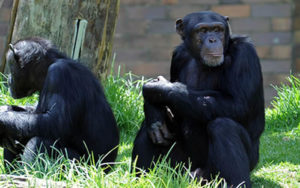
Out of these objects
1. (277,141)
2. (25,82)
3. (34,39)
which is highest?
(34,39)

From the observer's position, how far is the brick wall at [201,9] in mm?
11586

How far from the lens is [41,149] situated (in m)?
5.75

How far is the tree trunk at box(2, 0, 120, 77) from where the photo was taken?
7613 millimetres

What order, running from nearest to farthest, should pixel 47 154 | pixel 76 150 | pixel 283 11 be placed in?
pixel 47 154 → pixel 76 150 → pixel 283 11

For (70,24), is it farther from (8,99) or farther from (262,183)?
(262,183)

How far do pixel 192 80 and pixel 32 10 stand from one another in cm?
245

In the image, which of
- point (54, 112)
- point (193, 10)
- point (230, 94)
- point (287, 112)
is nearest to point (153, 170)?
point (230, 94)

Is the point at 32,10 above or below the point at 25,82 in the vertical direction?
above

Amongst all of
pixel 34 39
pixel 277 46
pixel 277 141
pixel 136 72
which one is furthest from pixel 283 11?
pixel 34 39

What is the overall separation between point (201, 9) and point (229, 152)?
650cm

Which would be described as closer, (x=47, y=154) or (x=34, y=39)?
(x=47, y=154)

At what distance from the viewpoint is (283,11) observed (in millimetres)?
11586

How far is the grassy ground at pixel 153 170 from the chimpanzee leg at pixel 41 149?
74 millimetres

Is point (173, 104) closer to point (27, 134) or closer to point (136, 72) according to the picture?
point (27, 134)
